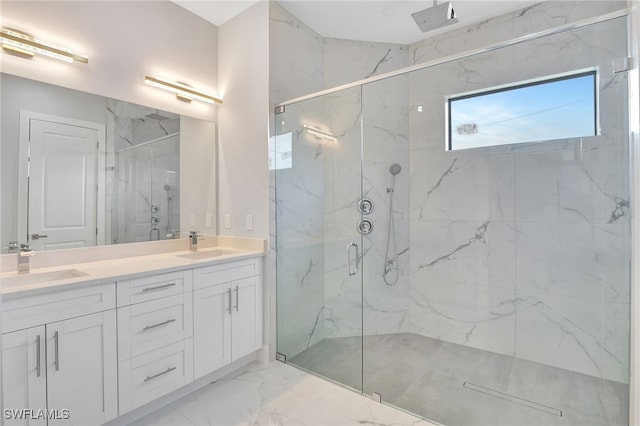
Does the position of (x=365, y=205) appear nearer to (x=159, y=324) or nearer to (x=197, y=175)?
(x=197, y=175)

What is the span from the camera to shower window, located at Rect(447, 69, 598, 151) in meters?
2.25

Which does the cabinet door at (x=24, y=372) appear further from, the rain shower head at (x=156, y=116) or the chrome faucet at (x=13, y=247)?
the rain shower head at (x=156, y=116)

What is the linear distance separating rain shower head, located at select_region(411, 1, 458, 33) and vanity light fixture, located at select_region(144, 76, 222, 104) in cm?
176

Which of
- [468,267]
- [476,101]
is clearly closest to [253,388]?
[468,267]

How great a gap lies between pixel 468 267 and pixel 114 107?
9.94ft

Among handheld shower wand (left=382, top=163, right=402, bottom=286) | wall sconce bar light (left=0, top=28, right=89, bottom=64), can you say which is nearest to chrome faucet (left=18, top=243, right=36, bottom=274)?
wall sconce bar light (left=0, top=28, right=89, bottom=64)

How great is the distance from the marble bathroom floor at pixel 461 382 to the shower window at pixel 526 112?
1.71 meters

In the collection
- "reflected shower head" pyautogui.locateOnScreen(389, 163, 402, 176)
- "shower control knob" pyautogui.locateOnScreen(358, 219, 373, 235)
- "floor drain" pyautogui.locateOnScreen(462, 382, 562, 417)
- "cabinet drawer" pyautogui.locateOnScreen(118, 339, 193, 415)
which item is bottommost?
"floor drain" pyautogui.locateOnScreen(462, 382, 562, 417)

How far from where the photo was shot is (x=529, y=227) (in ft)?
8.25

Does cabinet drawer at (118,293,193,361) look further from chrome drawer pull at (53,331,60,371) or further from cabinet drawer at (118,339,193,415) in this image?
chrome drawer pull at (53,331,60,371)

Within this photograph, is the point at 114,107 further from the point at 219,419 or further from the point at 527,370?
the point at 527,370

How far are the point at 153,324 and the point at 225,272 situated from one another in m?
0.56

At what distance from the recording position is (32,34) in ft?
6.25

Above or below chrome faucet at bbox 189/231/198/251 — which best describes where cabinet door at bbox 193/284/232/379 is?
below
